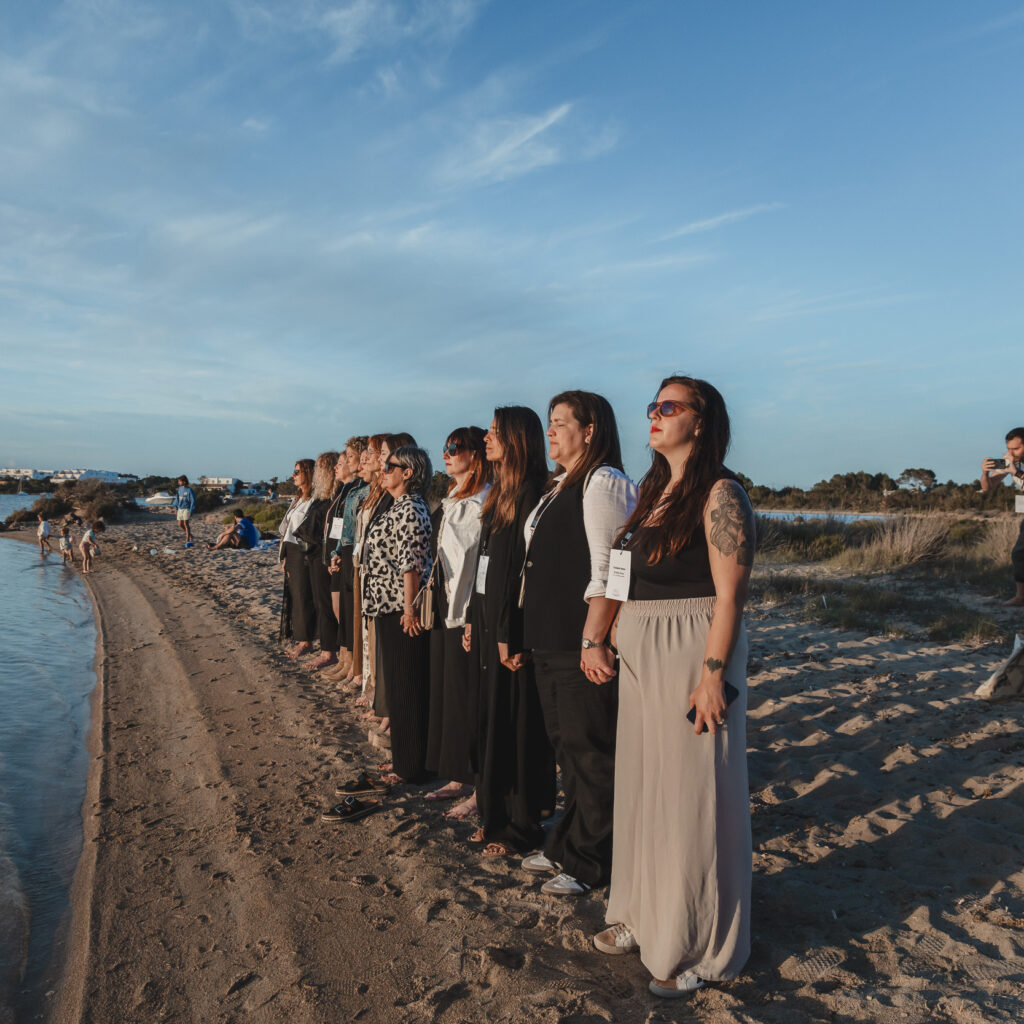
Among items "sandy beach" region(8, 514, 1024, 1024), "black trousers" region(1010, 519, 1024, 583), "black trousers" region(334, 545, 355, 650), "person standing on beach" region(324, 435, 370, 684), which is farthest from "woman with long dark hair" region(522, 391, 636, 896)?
"black trousers" region(1010, 519, 1024, 583)

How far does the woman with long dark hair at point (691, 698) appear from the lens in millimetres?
2580

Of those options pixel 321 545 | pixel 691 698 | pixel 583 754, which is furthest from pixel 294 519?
pixel 691 698

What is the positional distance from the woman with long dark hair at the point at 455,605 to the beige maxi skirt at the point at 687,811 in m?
1.71

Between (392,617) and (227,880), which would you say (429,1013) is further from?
(392,617)

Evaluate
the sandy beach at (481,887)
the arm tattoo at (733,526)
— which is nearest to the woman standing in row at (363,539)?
the sandy beach at (481,887)

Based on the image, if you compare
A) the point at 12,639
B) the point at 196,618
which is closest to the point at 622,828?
the point at 196,618

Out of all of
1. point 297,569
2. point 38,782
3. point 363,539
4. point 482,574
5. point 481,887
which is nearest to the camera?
point 481,887

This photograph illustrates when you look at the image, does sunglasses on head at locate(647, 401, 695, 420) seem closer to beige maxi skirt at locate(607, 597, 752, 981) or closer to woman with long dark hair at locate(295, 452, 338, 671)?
beige maxi skirt at locate(607, 597, 752, 981)

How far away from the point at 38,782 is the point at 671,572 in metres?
5.02

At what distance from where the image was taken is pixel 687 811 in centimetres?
263

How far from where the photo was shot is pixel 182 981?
9.70ft

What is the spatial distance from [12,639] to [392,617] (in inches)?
339

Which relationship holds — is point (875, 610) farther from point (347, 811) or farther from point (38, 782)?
point (38, 782)

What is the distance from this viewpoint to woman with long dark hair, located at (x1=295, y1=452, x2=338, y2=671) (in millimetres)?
7719
